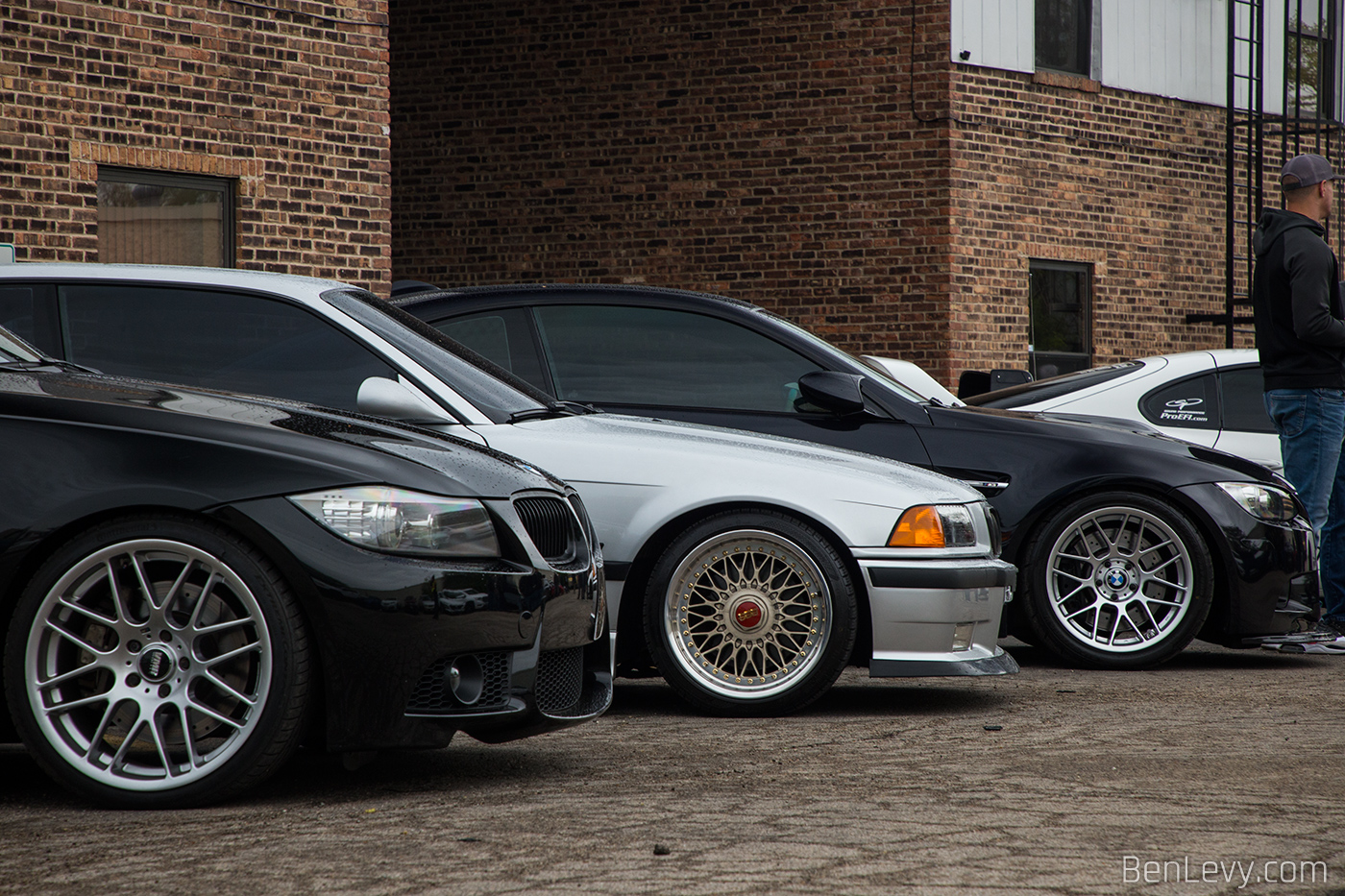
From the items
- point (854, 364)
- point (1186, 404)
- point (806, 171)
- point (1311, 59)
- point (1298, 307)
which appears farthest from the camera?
point (1311, 59)

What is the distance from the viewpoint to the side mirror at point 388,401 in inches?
220

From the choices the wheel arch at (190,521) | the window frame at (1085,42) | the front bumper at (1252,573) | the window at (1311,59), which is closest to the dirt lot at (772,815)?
the wheel arch at (190,521)

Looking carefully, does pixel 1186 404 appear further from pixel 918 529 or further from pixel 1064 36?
pixel 1064 36

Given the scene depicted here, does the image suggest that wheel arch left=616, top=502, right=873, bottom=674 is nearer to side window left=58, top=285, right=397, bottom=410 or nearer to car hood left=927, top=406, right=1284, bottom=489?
side window left=58, top=285, right=397, bottom=410

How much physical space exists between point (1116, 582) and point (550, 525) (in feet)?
12.0

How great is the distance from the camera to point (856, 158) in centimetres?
1599

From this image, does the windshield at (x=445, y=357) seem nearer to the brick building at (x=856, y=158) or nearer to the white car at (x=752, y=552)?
the white car at (x=752, y=552)

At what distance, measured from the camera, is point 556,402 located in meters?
6.46

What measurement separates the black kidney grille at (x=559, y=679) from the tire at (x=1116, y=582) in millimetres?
3254

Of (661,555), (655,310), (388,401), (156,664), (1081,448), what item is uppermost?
(655,310)

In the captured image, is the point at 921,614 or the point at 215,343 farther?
the point at 921,614

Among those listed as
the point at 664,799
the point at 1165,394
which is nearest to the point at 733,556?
the point at 664,799

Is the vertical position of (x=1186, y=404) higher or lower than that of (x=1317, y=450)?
higher

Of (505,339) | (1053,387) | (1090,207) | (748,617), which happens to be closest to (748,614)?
(748,617)
